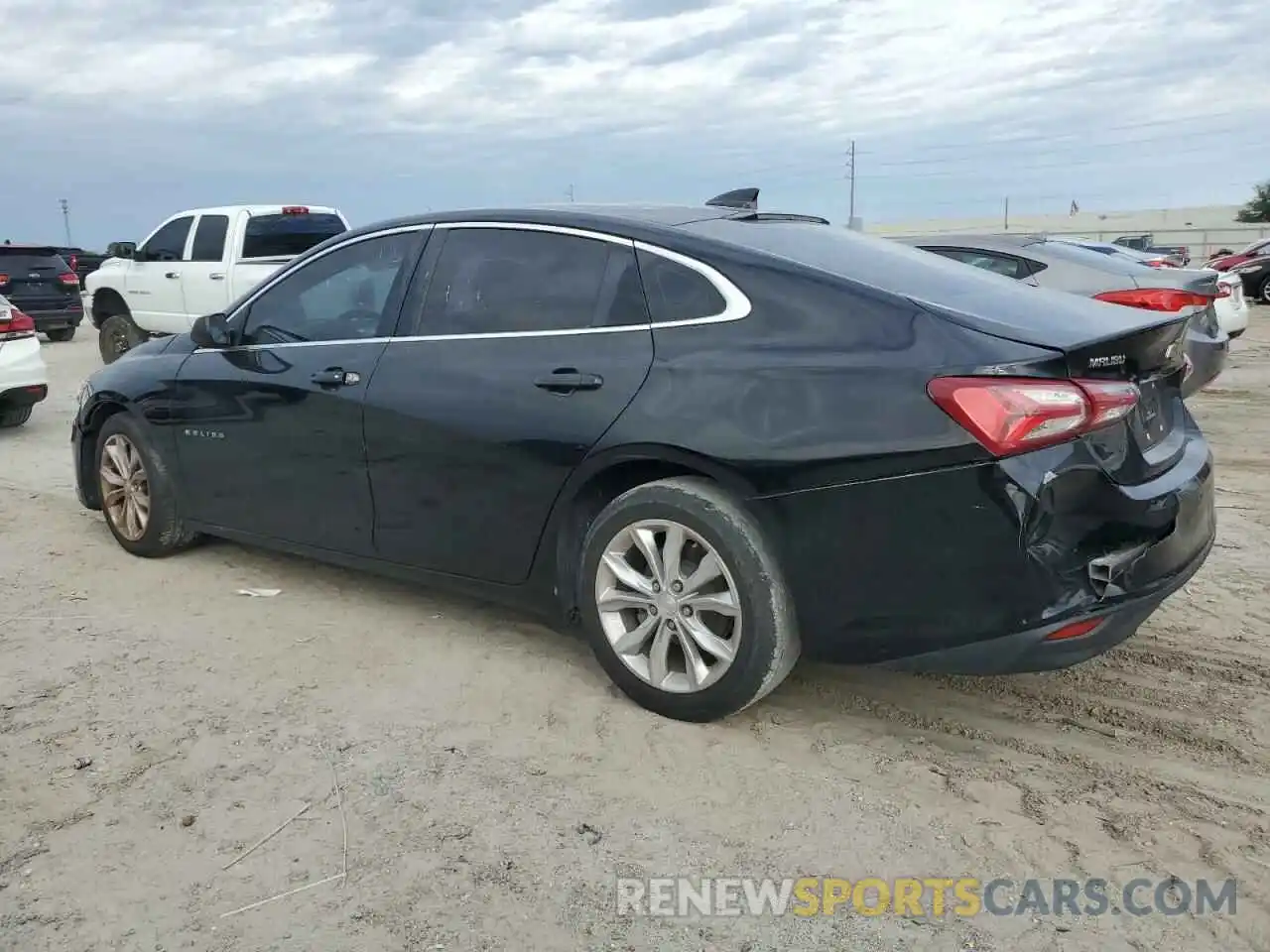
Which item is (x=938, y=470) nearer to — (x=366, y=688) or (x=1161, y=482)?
(x=1161, y=482)

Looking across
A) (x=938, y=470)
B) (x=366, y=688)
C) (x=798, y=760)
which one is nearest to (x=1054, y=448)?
(x=938, y=470)

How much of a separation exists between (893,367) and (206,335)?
3190mm

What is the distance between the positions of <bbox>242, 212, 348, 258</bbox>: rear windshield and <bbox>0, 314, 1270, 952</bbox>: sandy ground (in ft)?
26.7

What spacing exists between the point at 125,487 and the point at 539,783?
325 cm

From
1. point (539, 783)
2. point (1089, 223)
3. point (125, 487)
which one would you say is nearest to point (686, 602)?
point (539, 783)

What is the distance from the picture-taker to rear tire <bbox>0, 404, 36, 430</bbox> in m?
9.78

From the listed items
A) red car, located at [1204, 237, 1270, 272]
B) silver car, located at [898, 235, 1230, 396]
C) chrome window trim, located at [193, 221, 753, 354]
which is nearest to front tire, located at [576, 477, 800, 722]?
chrome window trim, located at [193, 221, 753, 354]

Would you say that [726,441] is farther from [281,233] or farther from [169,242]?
[169,242]

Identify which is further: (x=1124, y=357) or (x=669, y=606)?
(x=669, y=606)

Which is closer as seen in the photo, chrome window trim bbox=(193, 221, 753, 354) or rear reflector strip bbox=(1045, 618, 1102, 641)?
rear reflector strip bbox=(1045, 618, 1102, 641)

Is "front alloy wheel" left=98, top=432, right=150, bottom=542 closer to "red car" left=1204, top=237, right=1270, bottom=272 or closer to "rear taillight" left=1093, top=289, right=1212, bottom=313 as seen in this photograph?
"rear taillight" left=1093, top=289, right=1212, bottom=313

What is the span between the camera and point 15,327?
369 inches

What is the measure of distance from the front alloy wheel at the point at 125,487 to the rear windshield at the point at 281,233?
695 centimetres

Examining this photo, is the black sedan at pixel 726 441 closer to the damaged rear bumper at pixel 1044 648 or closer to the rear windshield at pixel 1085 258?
the damaged rear bumper at pixel 1044 648
